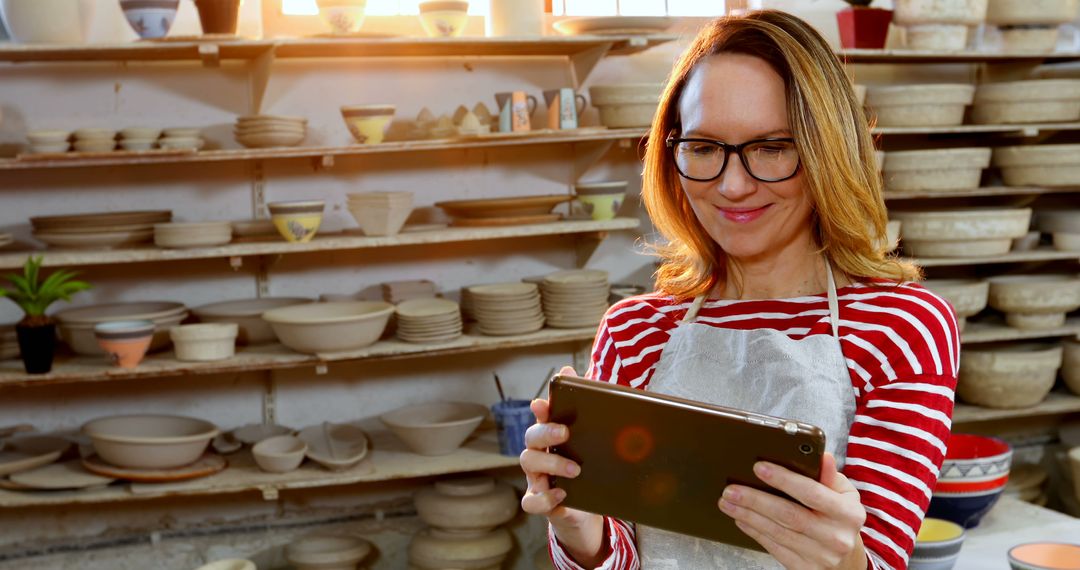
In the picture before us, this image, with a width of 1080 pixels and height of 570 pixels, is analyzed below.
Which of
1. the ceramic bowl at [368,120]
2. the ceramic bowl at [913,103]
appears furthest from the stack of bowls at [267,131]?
the ceramic bowl at [913,103]

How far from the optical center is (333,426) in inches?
146

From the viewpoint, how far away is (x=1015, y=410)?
3904mm

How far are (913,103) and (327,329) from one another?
7.10 feet

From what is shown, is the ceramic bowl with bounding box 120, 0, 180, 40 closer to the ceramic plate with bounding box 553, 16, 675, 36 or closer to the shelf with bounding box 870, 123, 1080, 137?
the ceramic plate with bounding box 553, 16, 675, 36

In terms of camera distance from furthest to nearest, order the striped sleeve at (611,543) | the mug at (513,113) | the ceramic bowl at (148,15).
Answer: the mug at (513,113), the ceramic bowl at (148,15), the striped sleeve at (611,543)

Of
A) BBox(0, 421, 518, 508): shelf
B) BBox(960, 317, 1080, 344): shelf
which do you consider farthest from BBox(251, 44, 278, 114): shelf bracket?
BBox(960, 317, 1080, 344): shelf

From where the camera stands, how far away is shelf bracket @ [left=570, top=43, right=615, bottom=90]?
359 centimetres

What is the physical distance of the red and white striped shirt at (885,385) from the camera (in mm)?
1250

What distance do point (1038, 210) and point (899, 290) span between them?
3317 millimetres

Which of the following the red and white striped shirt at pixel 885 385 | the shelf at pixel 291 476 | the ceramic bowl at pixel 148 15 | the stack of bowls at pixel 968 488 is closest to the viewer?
the red and white striped shirt at pixel 885 385

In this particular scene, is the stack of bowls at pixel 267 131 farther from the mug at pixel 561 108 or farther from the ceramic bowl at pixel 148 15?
the mug at pixel 561 108

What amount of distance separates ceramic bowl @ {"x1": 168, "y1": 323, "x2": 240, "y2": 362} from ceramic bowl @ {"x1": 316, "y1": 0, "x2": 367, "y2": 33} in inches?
38.2

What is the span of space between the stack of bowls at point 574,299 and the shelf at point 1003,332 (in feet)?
4.49

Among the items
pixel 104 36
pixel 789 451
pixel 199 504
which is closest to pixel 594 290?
pixel 199 504
